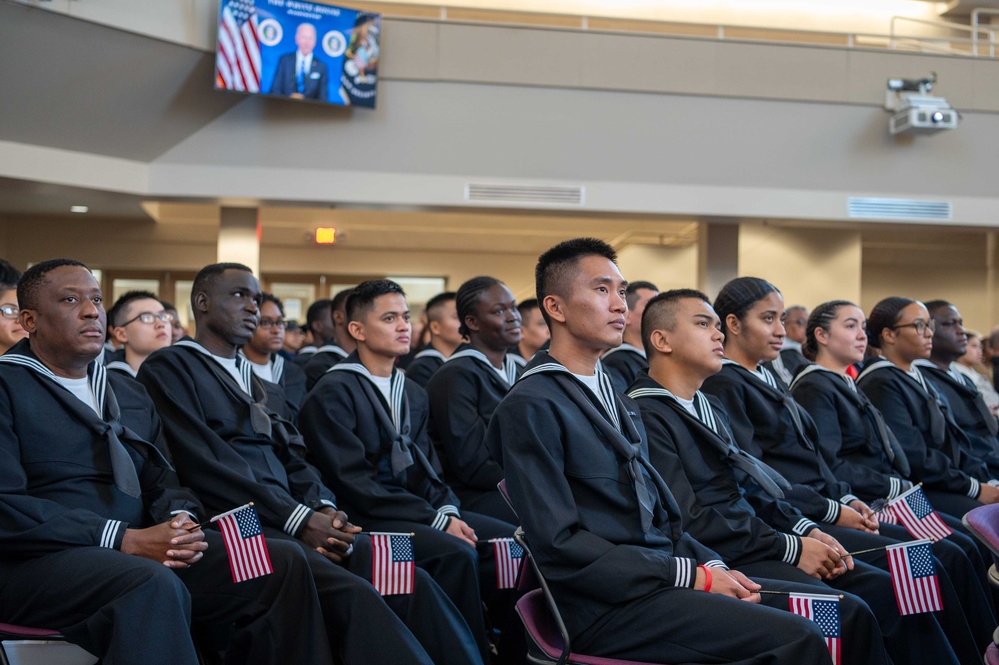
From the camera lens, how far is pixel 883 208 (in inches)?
412

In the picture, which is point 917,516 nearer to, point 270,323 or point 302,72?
point 270,323

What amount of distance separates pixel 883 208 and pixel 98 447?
9617 mm

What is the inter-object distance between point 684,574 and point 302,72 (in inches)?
312

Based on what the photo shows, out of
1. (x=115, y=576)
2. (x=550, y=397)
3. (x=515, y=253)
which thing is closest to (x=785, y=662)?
(x=550, y=397)

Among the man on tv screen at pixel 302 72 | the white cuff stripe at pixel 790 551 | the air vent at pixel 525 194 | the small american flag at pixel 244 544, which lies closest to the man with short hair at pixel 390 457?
the small american flag at pixel 244 544

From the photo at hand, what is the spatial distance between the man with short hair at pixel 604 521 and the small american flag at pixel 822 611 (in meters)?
0.12

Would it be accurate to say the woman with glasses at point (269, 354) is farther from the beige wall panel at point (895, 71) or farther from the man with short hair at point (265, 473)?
the beige wall panel at point (895, 71)

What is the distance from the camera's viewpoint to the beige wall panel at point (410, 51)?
9688mm

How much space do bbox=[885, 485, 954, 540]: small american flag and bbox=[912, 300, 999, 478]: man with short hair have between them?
147 cm

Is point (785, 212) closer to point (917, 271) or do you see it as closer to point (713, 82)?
point (713, 82)

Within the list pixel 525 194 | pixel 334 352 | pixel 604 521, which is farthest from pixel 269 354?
pixel 525 194

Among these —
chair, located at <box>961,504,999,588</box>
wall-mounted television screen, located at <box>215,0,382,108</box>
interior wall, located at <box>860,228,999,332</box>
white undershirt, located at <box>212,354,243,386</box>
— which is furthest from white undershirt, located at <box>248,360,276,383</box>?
interior wall, located at <box>860,228,999,332</box>

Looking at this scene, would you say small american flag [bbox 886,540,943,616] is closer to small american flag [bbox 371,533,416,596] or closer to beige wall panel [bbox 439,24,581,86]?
small american flag [bbox 371,533,416,596]

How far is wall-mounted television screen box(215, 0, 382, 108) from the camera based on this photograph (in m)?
8.87
